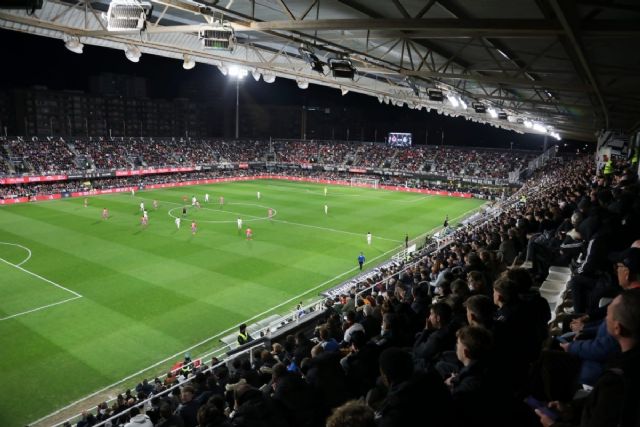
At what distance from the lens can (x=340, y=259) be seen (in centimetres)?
2877

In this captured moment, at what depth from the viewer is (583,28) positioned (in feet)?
20.1

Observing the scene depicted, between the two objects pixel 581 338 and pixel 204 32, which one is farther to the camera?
pixel 204 32

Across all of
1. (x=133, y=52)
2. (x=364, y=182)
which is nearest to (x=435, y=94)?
(x=133, y=52)

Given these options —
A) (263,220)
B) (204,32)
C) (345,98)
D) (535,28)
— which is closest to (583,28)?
(535,28)

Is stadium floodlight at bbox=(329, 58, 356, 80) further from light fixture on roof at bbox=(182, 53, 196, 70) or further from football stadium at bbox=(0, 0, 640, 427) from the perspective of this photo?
light fixture on roof at bbox=(182, 53, 196, 70)

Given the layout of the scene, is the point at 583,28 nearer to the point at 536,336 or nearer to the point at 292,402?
the point at 536,336

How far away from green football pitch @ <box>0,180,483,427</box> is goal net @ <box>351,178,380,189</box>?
61.3ft

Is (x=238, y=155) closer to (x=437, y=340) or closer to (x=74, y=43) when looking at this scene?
(x=74, y=43)

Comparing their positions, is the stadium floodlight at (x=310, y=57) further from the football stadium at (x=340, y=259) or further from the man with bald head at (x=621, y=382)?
the man with bald head at (x=621, y=382)

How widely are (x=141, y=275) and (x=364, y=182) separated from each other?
155ft

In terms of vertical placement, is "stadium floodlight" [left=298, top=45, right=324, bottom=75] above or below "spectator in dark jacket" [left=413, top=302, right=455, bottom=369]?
above

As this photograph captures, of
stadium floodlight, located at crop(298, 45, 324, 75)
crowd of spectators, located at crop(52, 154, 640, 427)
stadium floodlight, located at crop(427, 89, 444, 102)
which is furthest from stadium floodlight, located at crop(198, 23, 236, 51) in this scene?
stadium floodlight, located at crop(427, 89, 444, 102)

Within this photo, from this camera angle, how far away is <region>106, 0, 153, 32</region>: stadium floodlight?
988cm

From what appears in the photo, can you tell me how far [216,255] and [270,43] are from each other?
50.9ft
